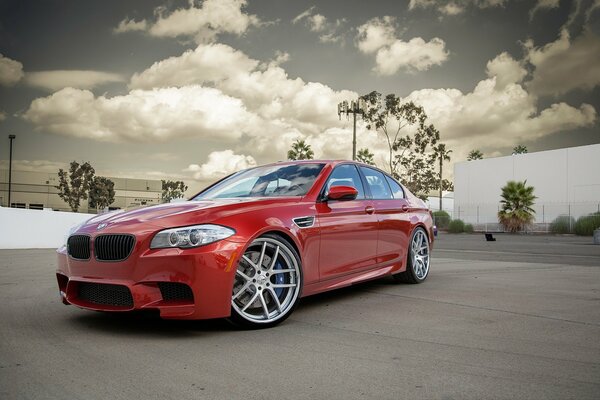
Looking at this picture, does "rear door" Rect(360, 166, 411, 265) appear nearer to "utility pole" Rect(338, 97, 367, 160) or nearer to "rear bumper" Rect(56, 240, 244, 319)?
"rear bumper" Rect(56, 240, 244, 319)

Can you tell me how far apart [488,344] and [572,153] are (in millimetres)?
42032

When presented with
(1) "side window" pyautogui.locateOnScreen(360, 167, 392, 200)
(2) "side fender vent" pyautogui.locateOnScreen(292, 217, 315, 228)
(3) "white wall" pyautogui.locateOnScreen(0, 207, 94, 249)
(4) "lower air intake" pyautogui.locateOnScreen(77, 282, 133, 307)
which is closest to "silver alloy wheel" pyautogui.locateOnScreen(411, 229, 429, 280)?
(1) "side window" pyautogui.locateOnScreen(360, 167, 392, 200)

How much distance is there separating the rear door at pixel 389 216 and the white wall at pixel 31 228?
11.6 metres

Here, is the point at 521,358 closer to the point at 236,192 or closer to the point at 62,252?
the point at 236,192

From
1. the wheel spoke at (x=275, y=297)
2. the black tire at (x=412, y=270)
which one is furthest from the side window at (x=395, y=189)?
the wheel spoke at (x=275, y=297)

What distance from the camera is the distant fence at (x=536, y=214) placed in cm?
3944

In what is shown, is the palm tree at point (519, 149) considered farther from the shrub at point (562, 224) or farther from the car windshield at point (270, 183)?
the car windshield at point (270, 183)

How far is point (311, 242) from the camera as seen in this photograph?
16.5 feet

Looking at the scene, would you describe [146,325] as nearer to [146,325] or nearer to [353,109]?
[146,325]

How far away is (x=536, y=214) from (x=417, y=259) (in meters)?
38.5

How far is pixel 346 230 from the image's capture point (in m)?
5.56

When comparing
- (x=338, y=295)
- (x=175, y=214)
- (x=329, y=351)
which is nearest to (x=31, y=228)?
(x=338, y=295)

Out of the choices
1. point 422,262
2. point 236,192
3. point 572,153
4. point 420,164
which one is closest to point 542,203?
point 572,153

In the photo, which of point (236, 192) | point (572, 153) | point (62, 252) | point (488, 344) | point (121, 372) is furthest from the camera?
point (572, 153)
